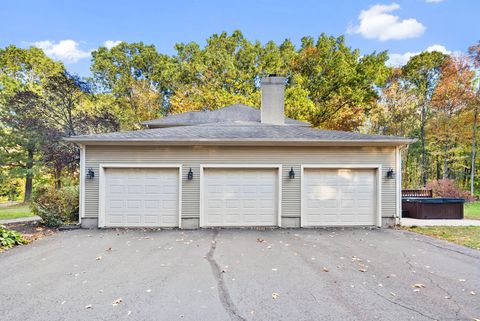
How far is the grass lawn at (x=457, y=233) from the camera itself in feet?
20.4

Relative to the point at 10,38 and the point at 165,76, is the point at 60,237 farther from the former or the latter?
the point at 10,38

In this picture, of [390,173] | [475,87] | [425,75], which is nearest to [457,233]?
[390,173]

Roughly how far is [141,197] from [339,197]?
5836 mm

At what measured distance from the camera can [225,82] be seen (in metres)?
19.5

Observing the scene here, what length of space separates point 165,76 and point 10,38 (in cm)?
1070

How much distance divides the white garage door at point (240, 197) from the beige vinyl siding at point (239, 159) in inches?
10.8

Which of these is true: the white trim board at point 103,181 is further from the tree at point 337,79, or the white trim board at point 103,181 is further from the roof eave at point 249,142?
the tree at point 337,79

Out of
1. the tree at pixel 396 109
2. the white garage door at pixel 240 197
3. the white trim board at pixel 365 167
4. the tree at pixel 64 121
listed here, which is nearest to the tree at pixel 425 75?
the tree at pixel 396 109

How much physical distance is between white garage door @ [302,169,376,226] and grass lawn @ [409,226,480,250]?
1.42m

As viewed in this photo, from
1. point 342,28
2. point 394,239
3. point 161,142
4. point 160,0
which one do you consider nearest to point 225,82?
point 160,0

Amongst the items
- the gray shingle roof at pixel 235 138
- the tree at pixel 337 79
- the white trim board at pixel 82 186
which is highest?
the tree at pixel 337 79

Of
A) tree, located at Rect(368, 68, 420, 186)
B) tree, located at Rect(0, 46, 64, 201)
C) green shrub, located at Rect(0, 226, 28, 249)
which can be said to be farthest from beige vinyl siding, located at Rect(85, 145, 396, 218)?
tree, located at Rect(368, 68, 420, 186)

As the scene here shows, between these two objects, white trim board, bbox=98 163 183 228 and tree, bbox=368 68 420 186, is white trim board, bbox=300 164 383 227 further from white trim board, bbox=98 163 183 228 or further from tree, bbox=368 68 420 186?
tree, bbox=368 68 420 186

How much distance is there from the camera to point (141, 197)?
774cm
